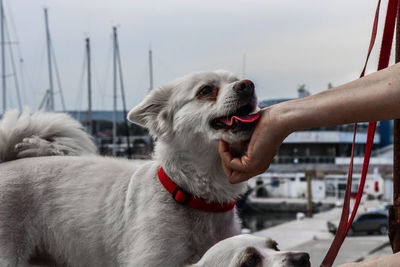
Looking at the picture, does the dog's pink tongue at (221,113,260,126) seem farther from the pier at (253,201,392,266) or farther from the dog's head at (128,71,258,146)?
the pier at (253,201,392,266)

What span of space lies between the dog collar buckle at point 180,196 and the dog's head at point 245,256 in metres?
0.19

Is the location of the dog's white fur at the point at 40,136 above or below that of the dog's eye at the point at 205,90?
below

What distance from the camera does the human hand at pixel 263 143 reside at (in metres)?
1.36

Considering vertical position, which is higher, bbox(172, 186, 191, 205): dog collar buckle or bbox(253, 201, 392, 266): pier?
bbox(172, 186, 191, 205): dog collar buckle

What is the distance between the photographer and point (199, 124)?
1.90 metres

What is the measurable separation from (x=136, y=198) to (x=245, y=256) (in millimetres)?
444

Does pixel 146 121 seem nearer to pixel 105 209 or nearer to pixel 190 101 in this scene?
pixel 190 101

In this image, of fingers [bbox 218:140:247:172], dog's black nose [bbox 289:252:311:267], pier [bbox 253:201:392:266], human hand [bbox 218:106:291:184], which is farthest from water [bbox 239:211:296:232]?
human hand [bbox 218:106:291:184]

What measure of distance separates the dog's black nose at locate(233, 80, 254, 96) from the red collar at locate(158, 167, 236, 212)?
400 mm

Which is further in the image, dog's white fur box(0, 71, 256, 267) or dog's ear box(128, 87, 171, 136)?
dog's ear box(128, 87, 171, 136)

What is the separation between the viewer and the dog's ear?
2043 mm

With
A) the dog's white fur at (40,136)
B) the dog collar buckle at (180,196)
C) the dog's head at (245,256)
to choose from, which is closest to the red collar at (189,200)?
the dog collar buckle at (180,196)

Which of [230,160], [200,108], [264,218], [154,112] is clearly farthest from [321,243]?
[264,218]

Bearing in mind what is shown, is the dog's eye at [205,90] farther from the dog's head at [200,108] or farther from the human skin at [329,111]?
the human skin at [329,111]
